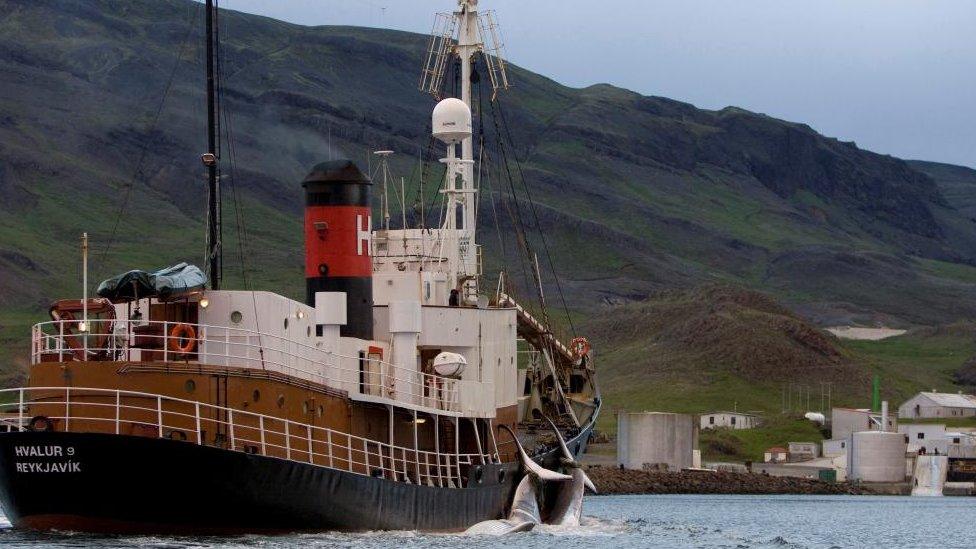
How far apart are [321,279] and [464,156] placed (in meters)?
11.3

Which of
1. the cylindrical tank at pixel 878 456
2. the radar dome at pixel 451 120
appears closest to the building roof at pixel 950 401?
the cylindrical tank at pixel 878 456

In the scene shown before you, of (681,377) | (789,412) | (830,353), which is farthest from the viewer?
(830,353)

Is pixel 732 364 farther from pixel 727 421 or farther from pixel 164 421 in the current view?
pixel 164 421

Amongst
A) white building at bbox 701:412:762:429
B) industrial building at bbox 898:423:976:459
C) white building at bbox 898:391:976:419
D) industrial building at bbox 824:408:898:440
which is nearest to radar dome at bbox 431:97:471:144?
industrial building at bbox 898:423:976:459

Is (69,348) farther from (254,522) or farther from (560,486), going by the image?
(560,486)

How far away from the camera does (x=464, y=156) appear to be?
159ft

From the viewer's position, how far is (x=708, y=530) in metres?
53.1

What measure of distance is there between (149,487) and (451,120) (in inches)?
731

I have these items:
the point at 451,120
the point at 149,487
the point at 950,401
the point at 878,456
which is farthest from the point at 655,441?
the point at 149,487

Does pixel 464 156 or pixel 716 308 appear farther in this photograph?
pixel 716 308

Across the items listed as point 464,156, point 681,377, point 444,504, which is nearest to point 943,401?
point 681,377

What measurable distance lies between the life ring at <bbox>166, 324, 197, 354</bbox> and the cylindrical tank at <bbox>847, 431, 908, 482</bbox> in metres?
86.9

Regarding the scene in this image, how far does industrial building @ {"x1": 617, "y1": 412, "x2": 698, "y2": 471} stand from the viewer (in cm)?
11431

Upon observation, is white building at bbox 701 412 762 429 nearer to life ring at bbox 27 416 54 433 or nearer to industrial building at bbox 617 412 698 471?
industrial building at bbox 617 412 698 471
